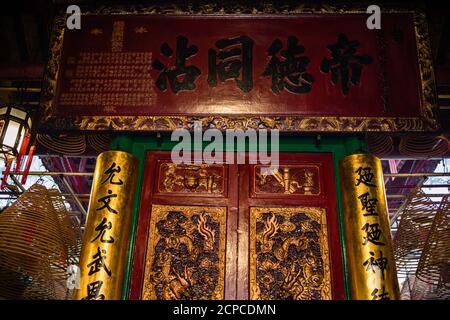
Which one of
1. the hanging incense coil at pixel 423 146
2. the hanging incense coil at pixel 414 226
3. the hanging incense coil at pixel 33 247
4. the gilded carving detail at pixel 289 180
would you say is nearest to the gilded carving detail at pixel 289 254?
the gilded carving detail at pixel 289 180

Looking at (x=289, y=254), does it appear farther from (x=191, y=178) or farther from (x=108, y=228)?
(x=108, y=228)

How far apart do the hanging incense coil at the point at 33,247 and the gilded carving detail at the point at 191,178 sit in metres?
0.95

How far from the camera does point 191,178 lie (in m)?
3.93

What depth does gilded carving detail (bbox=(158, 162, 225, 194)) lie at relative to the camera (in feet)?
12.7

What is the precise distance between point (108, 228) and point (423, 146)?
3140 mm

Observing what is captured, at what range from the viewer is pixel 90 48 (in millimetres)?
4148

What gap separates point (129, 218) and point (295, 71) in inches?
79.0

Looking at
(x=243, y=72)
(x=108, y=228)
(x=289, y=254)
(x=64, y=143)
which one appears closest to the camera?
(x=108, y=228)

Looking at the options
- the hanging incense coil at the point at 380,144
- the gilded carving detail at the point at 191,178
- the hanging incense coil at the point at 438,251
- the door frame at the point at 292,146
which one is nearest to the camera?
the hanging incense coil at the point at 438,251

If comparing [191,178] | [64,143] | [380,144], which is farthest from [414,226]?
[64,143]

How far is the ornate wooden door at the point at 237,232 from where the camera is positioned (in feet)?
11.3

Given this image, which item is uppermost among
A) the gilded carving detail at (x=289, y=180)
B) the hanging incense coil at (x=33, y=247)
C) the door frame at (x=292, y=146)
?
the door frame at (x=292, y=146)

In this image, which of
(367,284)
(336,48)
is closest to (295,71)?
(336,48)

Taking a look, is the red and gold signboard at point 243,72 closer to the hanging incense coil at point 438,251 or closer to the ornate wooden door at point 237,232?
the ornate wooden door at point 237,232
